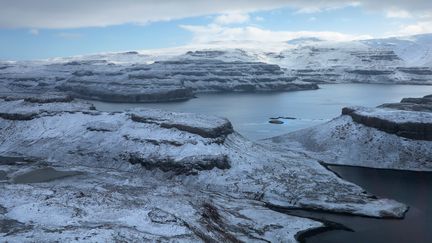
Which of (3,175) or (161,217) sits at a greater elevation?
(161,217)

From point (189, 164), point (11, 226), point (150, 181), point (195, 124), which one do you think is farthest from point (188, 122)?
point (11, 226)

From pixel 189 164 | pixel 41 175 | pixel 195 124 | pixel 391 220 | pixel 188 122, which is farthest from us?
pixel 188 122

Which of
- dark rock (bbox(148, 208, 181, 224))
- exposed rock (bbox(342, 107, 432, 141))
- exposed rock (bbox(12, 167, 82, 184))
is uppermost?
exposed rock (bbox(342, 107, 432, 141))

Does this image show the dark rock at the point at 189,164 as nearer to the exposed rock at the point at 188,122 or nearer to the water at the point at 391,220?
the exposed rock at the point at 188,122

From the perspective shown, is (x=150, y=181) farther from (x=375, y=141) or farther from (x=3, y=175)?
(x=375, y=141)

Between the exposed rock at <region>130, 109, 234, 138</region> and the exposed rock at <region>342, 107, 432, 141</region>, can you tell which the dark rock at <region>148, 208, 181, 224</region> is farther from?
the exposed rock at <region>342, 107, 432, 141</region>

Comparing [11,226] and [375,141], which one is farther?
[375,141]

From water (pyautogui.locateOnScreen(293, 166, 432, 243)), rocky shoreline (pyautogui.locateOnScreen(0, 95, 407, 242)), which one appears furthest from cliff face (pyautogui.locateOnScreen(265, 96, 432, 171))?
rocky shoreline (pyautogui.locateOnScreen(0, 95, 407, 242))

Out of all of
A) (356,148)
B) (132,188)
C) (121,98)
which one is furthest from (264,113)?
(132,188)

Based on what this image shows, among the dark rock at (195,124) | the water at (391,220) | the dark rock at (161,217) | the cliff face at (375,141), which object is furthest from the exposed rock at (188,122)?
the dark rock at (161,217)

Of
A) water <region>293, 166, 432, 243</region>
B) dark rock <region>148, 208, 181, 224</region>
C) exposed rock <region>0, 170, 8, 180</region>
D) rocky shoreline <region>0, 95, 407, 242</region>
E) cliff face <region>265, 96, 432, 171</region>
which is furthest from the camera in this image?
cliff face <region>265, 96, 432, 171</region>

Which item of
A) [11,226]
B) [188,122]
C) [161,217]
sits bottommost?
[161,217]
